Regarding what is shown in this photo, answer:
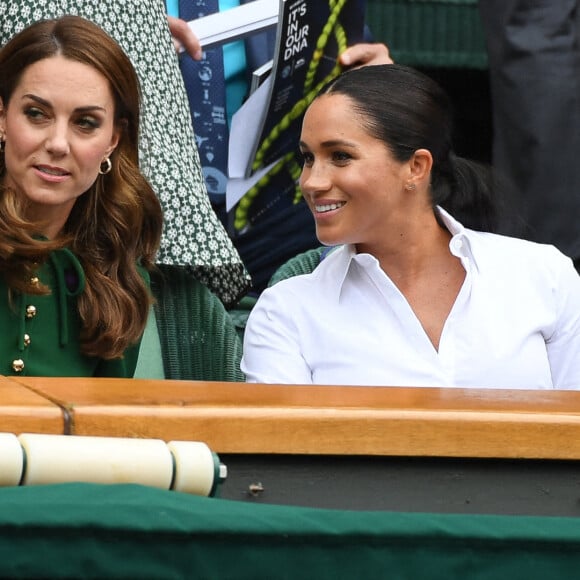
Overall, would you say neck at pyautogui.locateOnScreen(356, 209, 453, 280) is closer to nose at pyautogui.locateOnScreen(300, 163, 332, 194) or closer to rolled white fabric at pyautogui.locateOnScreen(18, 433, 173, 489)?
nose at pyautogui.locateOnScreen(300, 163, 332, 194)

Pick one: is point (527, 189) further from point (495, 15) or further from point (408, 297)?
point (408, 297)

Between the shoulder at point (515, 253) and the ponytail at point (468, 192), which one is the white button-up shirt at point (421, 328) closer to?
the shoulder at point (515, 253)

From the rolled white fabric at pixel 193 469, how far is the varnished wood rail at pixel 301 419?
0.09m

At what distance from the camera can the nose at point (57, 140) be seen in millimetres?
2436

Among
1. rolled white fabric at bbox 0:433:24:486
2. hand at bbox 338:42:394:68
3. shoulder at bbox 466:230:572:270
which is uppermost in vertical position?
rolled white fabric at bbox 0:433:24:486

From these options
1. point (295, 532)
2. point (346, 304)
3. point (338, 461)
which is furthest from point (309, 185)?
point (295, 532)

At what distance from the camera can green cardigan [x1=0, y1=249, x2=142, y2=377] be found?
246 cm

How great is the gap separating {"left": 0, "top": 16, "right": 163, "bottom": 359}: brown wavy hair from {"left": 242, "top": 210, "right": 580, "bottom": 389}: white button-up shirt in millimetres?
266

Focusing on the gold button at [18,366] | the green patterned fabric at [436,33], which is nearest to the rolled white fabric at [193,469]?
the gold button at [18,366]

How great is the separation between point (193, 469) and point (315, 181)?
135 cm

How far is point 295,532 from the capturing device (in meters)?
1.09

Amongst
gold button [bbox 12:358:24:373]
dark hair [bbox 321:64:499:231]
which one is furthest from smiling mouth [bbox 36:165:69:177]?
dark hair [bbox 321:64:499:231]

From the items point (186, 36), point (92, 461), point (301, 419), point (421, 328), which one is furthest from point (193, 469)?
point (186, 36)

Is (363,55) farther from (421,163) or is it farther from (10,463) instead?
(10,463)
